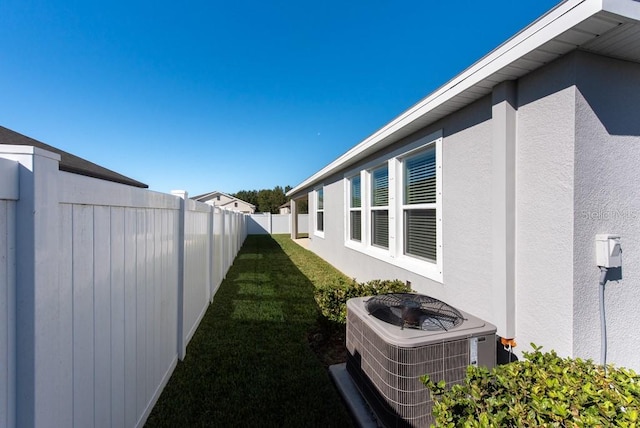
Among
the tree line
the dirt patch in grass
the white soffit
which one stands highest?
the tree line

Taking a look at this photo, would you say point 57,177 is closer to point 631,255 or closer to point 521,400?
point 521,400

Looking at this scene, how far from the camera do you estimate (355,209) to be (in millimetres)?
7246

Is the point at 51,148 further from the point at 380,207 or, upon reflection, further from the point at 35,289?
the point at 35,289

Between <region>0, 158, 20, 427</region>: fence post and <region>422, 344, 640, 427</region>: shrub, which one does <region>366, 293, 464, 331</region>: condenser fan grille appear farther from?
<region>0, 158, 20, 427</region>: fence post

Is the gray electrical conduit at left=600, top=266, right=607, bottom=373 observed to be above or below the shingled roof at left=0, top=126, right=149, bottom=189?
below

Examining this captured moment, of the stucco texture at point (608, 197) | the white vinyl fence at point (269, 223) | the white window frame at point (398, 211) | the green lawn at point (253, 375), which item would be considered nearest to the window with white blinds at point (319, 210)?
the white window frame at point (398, 211)

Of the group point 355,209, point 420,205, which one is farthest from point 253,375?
point 355,209

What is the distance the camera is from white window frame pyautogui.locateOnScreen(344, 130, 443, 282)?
3865mm

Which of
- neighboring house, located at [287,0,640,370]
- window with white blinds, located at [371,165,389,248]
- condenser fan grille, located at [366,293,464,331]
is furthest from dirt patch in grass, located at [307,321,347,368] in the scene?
window with white blinds, located at [371,165,389,248]

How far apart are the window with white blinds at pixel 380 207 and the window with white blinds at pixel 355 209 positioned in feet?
2.50

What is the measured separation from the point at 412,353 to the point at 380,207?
12.9ft

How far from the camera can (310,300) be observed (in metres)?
5.57

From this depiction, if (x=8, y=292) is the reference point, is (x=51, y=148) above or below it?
above

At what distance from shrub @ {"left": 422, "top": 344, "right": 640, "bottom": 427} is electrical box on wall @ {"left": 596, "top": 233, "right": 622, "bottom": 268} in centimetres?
86
